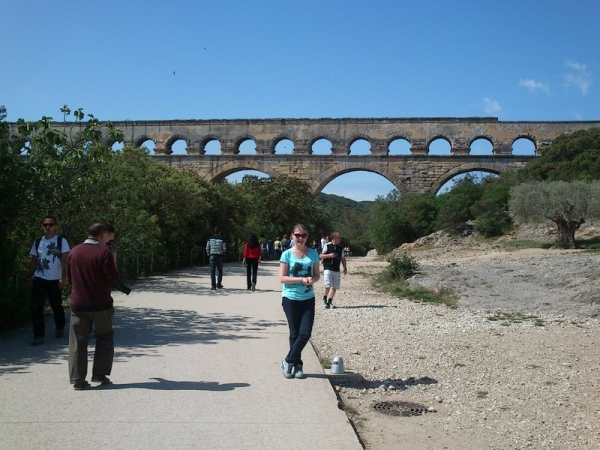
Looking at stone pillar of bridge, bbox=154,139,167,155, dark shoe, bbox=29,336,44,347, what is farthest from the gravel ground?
stone pillar of bridge, bbox=154,139,167,155

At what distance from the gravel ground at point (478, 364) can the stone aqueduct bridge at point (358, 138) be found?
29616 mm

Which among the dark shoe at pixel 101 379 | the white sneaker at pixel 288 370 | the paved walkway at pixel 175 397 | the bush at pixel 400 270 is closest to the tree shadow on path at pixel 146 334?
the paved walkway at pixel 175 397

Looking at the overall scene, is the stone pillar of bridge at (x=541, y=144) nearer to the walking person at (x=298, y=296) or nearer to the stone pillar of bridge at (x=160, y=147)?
the stone pillar of bridge at (x=160, y=147)

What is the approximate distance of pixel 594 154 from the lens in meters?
35.9

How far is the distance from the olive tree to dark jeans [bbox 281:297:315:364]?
73.7 ft

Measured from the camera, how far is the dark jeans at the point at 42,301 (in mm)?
7617

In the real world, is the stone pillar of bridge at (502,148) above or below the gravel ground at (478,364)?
above

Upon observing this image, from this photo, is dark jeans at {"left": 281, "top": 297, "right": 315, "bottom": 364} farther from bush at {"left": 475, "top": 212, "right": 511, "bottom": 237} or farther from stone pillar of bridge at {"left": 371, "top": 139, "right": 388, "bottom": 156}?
stone pillar of bridge at {"left": 371, "top": 139, "right": 388, "bottom": 156}

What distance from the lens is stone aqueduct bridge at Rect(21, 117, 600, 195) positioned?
142ft

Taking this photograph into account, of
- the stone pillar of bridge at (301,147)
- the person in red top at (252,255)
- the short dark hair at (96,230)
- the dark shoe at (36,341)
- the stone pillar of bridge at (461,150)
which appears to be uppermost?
the stone pillar of bridge at (301,147)

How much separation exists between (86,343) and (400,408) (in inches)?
119

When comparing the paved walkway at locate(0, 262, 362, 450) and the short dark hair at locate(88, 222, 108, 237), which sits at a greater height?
the short dark hair at locate(88, 222, 108, 237)

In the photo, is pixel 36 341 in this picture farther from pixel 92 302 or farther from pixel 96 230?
pixel 96 230

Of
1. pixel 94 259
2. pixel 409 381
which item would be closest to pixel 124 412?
pixel 94 259
